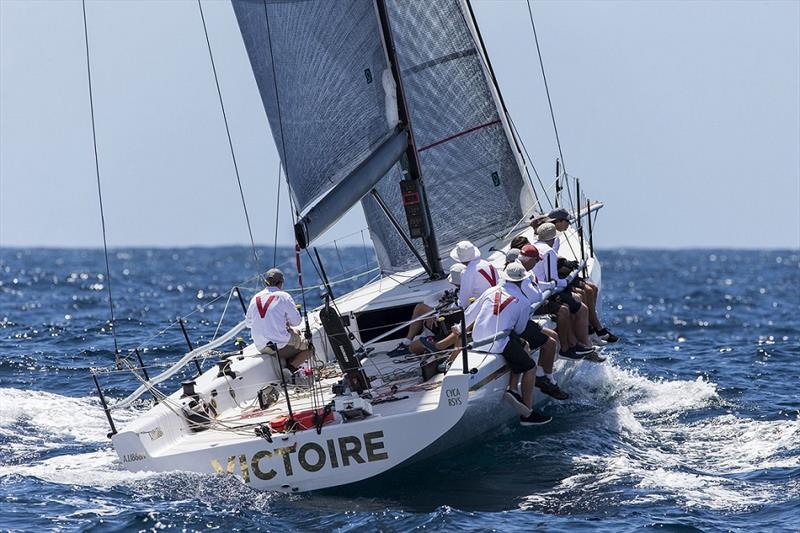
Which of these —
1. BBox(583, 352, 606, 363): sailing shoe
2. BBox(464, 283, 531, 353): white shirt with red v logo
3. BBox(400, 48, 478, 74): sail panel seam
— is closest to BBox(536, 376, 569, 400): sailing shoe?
BBox(464, 283, 531, 353): white shirt with red v logo

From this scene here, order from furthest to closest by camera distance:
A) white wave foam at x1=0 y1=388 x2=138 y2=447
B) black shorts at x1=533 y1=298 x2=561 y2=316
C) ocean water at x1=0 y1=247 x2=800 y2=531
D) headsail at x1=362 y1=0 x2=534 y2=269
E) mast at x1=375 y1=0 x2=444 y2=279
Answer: headsail at x1=362 y1=0 x2=534 y2=269 → mast at x1=375 y1=0 x2=444 y2=279 → black shorts at x1=533 y1=298 x2=561 y2=316 → white wave foam at x1=0 y1=388 x2=138 y2=447 → ocean water at x1=0 y1=247 x2=800 y2=531

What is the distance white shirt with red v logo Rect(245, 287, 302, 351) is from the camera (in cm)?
1088

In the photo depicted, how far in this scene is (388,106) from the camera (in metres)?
11.6

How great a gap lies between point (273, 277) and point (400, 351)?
5.47ft

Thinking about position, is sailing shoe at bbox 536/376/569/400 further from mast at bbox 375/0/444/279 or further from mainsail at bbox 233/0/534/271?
mainsail at bbox 233/0/534/271

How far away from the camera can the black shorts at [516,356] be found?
9938mm

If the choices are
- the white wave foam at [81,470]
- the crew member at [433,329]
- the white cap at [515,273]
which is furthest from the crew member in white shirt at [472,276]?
the white wave foam at [81,470]

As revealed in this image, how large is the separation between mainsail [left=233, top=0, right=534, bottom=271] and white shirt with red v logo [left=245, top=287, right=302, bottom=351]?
97 cm

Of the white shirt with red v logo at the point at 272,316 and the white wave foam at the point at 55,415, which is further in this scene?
the white wave foam at the point at 55,415

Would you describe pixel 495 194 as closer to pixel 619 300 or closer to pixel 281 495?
pixel 281 495

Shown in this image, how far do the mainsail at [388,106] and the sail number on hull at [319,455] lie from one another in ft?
10.1

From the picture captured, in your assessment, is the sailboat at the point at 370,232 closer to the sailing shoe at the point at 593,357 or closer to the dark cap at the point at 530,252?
the sailing shoe at the point at 593,357

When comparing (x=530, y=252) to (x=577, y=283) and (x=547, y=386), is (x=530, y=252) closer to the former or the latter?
(x=547, y=386)

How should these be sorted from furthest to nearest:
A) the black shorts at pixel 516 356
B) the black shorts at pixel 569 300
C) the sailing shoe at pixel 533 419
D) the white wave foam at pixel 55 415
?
1. the black shorts at pixel 569 300
2. the white wave foam at pixel 55 415
3. the sailing shoe at pixel 533 419
4. the black shorts at pixel 516 356
